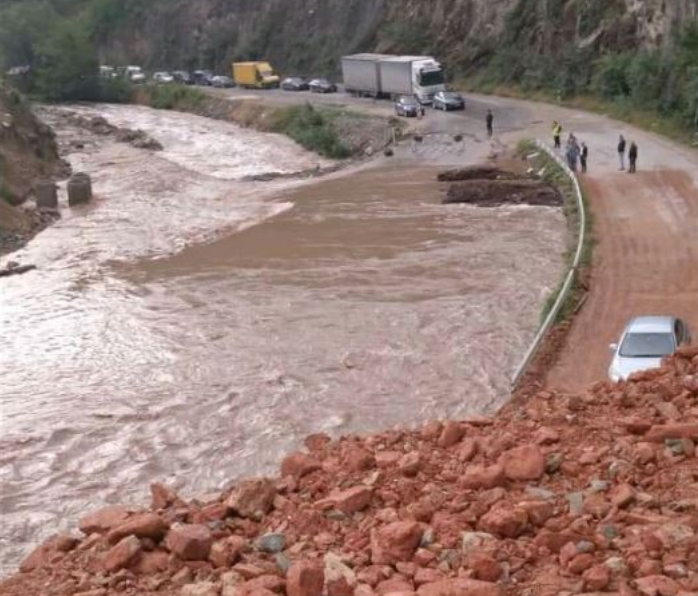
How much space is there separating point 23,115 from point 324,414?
43915 millimetres

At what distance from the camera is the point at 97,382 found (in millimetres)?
22453

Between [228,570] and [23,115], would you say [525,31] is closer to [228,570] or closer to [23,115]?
[23,115]

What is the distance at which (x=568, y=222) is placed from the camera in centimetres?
3400

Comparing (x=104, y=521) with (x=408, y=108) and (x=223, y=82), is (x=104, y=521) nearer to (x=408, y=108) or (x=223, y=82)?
(x=408, y=108)

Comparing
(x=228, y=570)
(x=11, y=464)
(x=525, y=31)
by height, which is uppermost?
(x=525, y=31)

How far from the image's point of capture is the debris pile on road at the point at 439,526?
8.59m

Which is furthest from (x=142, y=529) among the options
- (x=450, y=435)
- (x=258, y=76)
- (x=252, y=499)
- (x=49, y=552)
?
(x=258, y=76)

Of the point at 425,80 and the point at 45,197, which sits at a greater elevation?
the point at 425,80

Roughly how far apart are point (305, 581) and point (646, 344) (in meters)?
11.2

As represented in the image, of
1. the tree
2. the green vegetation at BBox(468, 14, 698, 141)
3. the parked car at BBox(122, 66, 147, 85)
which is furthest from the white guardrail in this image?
the tree

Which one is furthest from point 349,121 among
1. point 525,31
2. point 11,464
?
point 11,464

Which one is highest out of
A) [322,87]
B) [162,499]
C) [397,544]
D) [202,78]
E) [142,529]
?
[202,78]

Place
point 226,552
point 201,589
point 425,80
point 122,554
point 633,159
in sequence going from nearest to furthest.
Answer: point 201,589
point 226,552
point 122,554
point 633,159
point 425,80

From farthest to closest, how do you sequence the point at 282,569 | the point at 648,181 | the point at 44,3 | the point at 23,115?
the point at 44,3 → the point at 23,115 → the point at 648,181 → the point at 282,569
